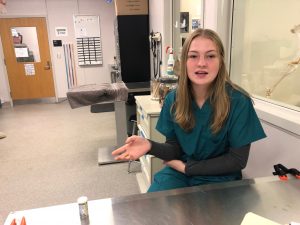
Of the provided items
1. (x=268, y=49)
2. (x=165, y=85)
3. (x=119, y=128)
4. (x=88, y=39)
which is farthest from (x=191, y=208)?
(x=88, y=39)

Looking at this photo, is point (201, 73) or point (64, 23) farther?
point (64, 23)

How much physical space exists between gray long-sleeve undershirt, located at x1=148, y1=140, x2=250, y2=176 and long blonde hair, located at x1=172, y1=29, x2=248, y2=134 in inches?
5.3

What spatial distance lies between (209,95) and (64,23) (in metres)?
5.45

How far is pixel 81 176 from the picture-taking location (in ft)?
9.01

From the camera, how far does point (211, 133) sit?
1253 millimetres

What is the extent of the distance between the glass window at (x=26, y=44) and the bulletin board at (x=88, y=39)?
94 cm

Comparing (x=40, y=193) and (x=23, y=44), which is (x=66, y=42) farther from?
(x=40, y=193)

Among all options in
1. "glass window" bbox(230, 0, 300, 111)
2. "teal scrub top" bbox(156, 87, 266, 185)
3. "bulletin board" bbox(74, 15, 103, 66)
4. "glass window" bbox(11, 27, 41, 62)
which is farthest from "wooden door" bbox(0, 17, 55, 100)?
"teal scrub top" bbox(156, 87, 266, 185)

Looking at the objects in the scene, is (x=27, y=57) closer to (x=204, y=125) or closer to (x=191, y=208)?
(x=204, y=125)

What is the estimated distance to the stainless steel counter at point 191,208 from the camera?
85cm

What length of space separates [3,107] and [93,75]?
7.03 ft

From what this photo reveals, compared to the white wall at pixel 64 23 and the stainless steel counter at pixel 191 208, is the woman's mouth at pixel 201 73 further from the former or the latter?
the white wall at pixel 64 23

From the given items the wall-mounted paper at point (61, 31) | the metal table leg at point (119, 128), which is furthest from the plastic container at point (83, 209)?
the wall-mounted paper at point (61, 31)

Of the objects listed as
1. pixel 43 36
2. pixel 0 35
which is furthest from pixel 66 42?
pixel 0 35
